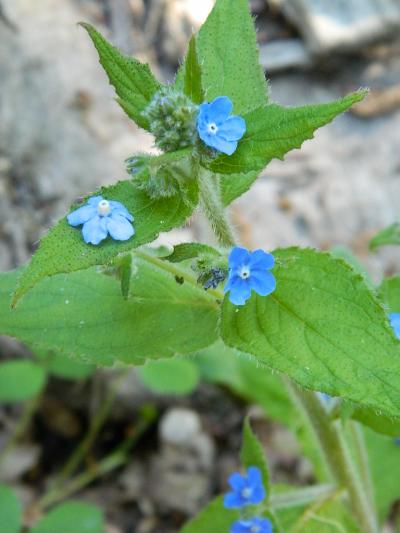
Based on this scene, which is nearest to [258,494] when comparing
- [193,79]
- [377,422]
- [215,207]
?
[377,422]

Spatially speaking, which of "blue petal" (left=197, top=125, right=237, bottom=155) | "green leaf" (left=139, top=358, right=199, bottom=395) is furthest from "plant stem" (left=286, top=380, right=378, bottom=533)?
"green leaf" (left=139, top=358, right=199, bottom=395)

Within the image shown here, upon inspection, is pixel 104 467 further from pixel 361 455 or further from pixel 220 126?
pixel 220 126

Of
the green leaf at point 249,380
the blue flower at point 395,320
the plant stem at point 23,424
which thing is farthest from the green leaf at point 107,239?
the plant stem at point 23,424

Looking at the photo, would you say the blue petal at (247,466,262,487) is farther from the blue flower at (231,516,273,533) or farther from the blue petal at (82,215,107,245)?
the blue petal at (82,215,107,245)

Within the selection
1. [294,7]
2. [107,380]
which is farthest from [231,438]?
[294,7]

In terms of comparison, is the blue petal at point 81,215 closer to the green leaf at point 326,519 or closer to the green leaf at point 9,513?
the green leaf at point 326,519

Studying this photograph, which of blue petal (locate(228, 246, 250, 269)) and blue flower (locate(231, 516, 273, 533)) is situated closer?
blue petal (locate(228, 246, 250, 269))

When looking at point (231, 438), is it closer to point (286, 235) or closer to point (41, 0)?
point (286, 235)
